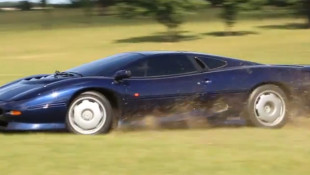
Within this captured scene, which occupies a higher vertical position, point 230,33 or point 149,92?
point 230,33

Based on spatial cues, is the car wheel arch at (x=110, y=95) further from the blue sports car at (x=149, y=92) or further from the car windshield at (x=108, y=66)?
the car windshield at (x=108, y=66)

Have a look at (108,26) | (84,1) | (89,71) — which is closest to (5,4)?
(84,1)

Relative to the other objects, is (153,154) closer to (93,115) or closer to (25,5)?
(93,115)

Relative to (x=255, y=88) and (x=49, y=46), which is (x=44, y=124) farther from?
(x=49, y=46)

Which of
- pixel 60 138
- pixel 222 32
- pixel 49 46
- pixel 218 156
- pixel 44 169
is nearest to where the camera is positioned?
pixel 44 169

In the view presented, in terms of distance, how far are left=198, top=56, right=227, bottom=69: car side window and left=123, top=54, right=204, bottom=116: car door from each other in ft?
0.57

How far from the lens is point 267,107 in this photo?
855 centimetres

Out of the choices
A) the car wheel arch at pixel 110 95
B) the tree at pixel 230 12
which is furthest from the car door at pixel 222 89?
the tree at pixel 230 12

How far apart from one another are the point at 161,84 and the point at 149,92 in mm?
229

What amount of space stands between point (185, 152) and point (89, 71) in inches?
120

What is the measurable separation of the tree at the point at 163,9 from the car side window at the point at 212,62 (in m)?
32.3

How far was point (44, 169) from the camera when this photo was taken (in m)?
5.24

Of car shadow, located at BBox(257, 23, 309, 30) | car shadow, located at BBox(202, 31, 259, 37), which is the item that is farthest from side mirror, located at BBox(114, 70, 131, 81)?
car shadow, located at BBox(257, 23, 309, 30)

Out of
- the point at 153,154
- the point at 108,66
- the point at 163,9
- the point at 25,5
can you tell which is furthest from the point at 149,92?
the point at 25,5
